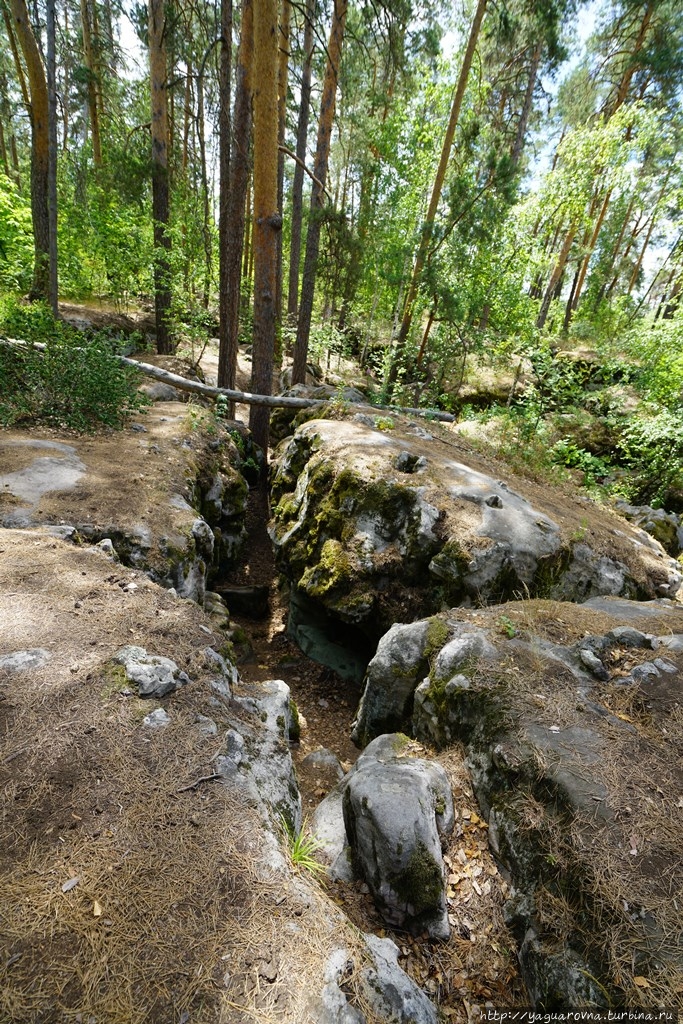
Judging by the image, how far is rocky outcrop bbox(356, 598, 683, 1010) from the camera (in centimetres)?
215

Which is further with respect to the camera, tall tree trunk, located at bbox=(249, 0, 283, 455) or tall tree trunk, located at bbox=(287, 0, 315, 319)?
tall tree trunk, located at bbox=(287, 0, 315, 319)

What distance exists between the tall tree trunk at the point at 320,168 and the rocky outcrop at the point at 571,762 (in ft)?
31.9

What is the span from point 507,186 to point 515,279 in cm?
184

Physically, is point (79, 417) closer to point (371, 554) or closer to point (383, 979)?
point (371, 554)

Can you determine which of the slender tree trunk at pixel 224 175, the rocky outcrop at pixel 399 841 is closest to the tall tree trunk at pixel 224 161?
the slender tree trunk at pixel 224 175

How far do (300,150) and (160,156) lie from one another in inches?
127

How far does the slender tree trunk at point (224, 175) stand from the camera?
8375 millimetres

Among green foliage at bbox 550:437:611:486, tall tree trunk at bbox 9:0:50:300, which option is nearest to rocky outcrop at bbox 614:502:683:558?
green foliage at bbox 550:437:611:486

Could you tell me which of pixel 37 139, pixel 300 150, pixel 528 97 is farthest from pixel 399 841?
pixel 528 97

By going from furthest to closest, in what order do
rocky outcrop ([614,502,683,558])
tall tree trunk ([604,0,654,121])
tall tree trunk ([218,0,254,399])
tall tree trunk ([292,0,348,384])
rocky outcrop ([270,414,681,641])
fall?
tall tree trunk ([604,0,654,121]), tall tree trunk ([292,0,348,384]), tall tree trunk ([218,0,254,399]), rocky outcrop ([614,502,683,558]), rocky outcrop ([270,414,681,641])

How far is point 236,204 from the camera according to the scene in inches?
348

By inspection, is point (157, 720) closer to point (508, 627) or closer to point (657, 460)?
point (508, 627)

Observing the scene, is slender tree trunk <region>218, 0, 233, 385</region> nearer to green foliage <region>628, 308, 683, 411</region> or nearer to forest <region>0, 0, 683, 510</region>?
forest <region>0, 0, 683, 510</region>

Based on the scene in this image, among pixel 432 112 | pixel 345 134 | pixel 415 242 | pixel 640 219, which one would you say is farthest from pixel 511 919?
pixel 640 219
